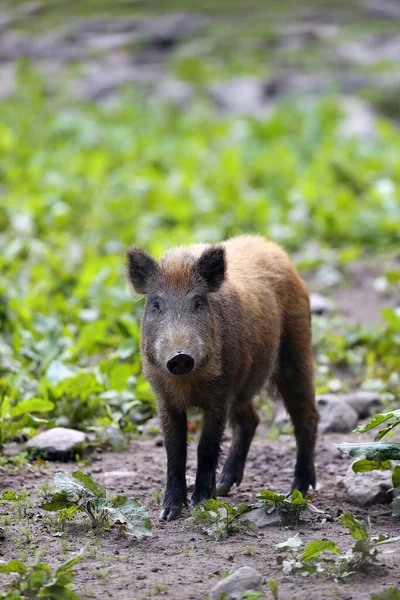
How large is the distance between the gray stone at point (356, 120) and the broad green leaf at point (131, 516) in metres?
11.3

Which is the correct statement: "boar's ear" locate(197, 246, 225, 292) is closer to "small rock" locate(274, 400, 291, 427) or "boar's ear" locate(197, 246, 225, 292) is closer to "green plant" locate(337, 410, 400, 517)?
"green plant" locate(337, 410, 400, 517)

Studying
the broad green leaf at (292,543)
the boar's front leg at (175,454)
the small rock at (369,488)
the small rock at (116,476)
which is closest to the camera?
the broad green leaf at (292,543)

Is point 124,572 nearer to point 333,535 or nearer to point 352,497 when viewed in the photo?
point 333,535

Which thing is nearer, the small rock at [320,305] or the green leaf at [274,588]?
the green leaf at [274,588]

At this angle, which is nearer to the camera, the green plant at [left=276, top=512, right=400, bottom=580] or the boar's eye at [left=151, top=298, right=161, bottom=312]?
the green plant at [left=276, top=512, right=400, bottom=580]

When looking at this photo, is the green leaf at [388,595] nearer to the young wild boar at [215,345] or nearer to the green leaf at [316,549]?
the green leaf at [316,549]

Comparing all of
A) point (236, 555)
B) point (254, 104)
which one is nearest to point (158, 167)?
point (254, 104)

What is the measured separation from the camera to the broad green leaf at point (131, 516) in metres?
4.89

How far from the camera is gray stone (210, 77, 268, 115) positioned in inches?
708

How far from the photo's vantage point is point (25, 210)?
1127 cm

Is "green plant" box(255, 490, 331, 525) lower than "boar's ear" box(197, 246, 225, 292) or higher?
lower

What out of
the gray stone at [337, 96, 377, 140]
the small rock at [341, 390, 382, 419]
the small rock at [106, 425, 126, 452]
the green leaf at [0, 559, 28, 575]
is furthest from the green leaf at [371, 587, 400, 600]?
the gray stone at [337, 96, 377, 140]

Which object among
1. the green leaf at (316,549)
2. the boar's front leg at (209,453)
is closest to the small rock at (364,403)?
the boar's front leg at (209,453)

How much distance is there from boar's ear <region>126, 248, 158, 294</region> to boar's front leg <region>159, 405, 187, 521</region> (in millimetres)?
677
